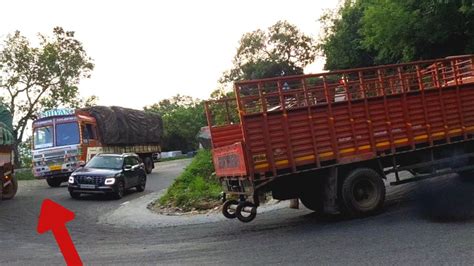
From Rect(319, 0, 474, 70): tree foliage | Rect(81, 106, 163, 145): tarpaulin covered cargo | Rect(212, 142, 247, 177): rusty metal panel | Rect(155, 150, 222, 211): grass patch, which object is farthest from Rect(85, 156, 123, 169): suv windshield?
Rect(319, 0, 474, 70): tree foliage

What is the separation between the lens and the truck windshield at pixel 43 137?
79.0 ft

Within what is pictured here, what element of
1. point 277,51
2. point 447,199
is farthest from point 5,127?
point 277,51

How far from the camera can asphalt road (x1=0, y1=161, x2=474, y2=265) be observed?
7.20m

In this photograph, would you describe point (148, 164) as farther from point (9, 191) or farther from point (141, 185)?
point (9, 191)

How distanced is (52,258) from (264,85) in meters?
4.43

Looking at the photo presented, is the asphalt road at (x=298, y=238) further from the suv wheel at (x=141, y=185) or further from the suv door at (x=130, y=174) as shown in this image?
the suv wheel at (x=141, y=185)

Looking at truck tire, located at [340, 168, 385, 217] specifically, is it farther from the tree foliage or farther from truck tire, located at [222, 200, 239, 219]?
the tree foliage

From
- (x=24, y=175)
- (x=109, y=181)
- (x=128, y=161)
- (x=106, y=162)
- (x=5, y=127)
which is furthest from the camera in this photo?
(x=24, y=175)

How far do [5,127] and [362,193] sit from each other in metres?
12.7

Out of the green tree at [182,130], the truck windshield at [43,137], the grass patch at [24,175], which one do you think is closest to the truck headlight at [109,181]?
the truck windshield at [43,137]

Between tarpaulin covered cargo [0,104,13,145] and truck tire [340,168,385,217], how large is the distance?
12022mm

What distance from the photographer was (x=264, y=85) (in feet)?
31.8

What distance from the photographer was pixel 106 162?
66.2ft

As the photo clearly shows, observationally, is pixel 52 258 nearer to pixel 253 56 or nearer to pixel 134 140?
pixel 134 140
